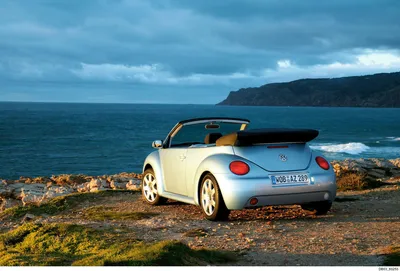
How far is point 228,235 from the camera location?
24.5 ft

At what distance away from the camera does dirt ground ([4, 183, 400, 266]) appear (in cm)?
632

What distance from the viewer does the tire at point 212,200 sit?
8258 millimetres

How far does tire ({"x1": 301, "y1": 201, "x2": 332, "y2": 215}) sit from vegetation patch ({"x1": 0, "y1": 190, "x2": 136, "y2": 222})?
4983 millimetres

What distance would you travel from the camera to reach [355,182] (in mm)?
13984

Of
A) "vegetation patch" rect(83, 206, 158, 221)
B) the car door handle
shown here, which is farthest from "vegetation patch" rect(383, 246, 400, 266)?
"vegetation patch" rect(83, 206, 158, 221)

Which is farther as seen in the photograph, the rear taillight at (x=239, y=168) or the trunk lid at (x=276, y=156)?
the trunk lid at (x=276, y=156)

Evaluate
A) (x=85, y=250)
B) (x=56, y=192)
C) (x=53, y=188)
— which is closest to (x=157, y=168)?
(x=85, y=250)

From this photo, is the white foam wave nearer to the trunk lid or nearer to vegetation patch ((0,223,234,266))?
the trunk lid

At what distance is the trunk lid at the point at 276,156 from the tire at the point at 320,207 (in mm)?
901

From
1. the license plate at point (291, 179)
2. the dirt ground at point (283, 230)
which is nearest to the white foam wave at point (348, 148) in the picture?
the dirt ground at point (283, 230)

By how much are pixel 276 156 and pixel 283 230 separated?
1.15 metres

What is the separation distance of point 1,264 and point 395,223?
227 inches

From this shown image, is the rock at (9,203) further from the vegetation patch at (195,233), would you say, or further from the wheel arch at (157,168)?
the vegetation patch at (195,233)

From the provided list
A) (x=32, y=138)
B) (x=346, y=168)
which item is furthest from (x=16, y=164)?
(x=346, y=168)
